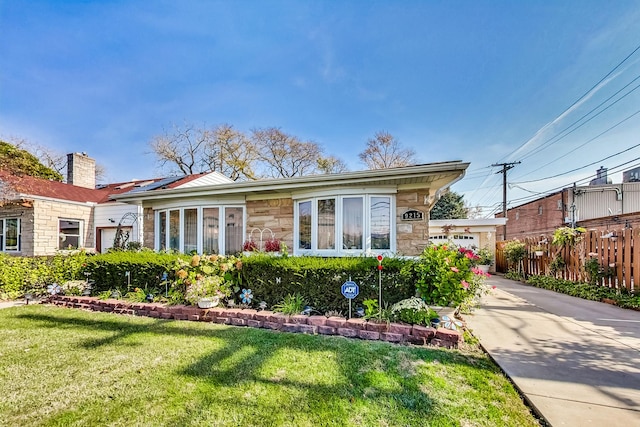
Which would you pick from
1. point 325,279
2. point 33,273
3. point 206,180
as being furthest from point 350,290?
point 206,180

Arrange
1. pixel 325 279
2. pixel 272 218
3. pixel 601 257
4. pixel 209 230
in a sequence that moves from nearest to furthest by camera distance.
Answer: pixel 325 279
pixel 601 257
pixel 272 218
pixel 209 230

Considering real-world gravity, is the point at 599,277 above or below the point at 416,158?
below

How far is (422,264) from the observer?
443cm

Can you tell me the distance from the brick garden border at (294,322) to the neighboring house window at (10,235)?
11.1 metres

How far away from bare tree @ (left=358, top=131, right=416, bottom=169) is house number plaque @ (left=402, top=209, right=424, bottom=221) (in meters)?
18.7

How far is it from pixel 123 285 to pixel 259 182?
378 centimetres

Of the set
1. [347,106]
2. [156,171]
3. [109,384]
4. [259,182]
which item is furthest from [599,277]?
[156,171]

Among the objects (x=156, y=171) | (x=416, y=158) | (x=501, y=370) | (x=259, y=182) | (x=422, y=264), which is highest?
(x=416, y=158)

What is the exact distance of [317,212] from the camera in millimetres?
6672

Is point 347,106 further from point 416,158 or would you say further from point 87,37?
point 416,158

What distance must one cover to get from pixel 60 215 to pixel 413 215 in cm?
1567

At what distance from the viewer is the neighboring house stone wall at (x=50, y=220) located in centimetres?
1218

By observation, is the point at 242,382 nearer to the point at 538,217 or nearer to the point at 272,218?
the point at 272,218

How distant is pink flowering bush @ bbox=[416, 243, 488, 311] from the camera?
4168mm
